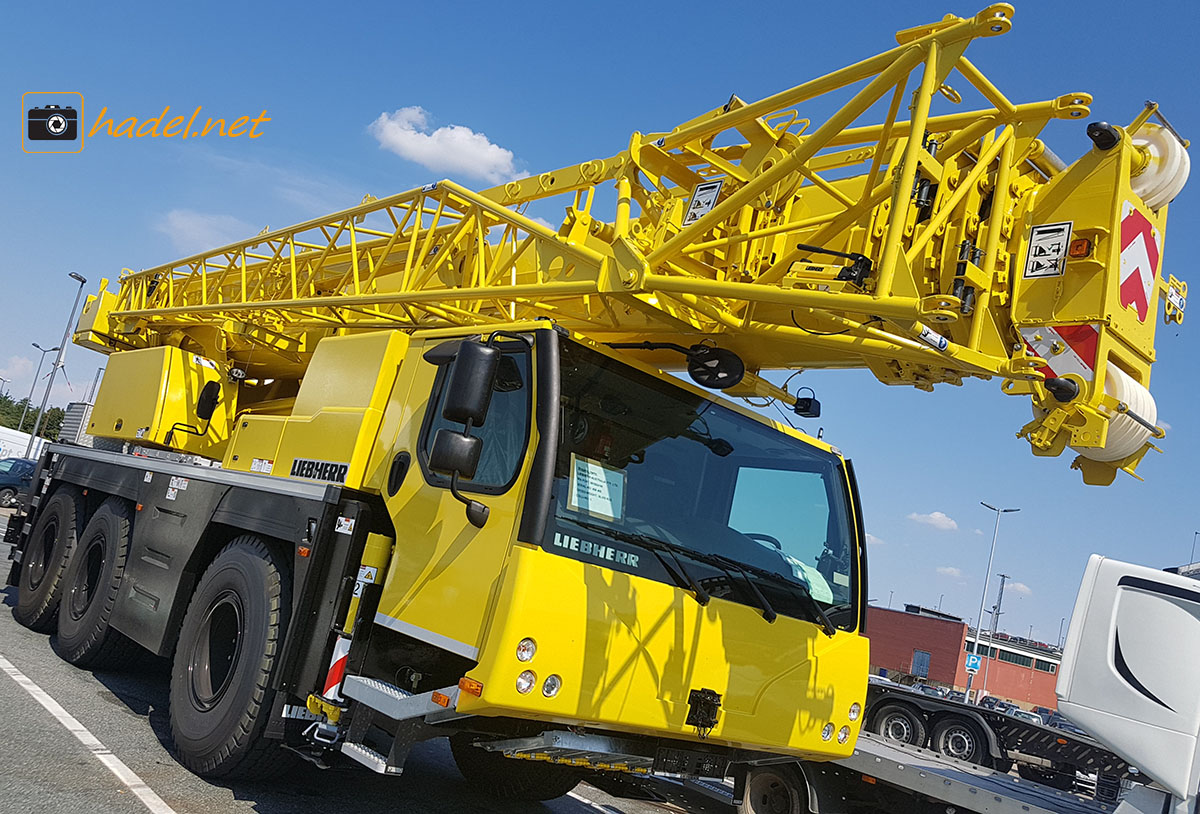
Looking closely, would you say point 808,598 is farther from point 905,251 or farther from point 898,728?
point 898,728

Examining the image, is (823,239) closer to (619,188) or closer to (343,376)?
(619,188)

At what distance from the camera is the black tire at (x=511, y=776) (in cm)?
597

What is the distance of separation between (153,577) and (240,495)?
121 centimetres

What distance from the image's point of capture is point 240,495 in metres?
5.57

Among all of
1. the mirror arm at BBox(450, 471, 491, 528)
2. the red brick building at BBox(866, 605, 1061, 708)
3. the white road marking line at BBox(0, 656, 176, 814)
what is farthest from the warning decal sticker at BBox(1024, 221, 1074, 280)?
the red brick building at BBox(866, 605, 1061, 708)

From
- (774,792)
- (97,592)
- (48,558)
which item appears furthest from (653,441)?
(48,558)

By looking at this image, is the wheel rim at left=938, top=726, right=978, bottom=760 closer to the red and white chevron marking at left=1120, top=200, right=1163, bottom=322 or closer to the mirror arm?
the red and white chevron marking at left=1120, top=200, right=1163, bottom=322

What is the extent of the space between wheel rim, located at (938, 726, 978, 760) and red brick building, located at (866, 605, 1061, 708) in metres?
40.2

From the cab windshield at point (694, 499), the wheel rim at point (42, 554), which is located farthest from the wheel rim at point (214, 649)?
the wheel rim at point (42, 554)

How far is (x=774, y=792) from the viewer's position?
7.48m

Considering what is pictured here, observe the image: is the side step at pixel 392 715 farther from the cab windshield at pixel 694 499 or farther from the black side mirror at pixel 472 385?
the black side mirror at pixel 472 385

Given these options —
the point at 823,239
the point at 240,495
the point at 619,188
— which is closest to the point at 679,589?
the point at 823,239

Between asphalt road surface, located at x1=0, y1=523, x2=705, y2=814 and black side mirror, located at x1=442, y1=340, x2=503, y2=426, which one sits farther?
asphalt road surface, located at x1=0, y1=523, x2=705, y2=814

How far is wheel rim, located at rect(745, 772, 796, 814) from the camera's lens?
7336 mm
